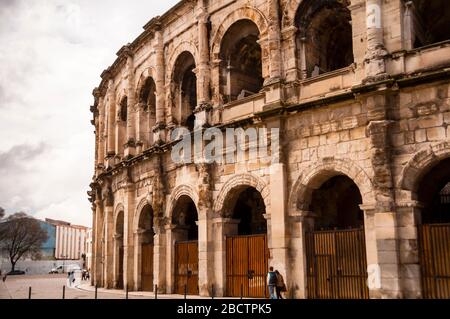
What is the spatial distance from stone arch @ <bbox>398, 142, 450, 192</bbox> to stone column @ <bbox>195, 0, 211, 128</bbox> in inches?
261

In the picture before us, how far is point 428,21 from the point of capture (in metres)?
14.0

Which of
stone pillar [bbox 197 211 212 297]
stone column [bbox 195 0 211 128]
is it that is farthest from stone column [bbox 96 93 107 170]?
stone pillar [bbox 197 211 212 297]

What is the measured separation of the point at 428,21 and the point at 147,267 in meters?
12.2

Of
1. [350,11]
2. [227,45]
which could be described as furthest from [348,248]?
[227,45]

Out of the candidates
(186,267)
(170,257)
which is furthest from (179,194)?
(186,267)

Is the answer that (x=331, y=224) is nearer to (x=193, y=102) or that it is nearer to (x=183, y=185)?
(x=183, y=185)

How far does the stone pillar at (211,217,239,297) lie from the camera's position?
14.9m

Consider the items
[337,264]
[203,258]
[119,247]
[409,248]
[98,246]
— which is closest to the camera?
[409,248]

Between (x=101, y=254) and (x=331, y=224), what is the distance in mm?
13645

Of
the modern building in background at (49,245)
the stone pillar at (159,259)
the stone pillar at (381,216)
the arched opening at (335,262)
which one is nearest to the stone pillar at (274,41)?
the stone pillar at (381,216)

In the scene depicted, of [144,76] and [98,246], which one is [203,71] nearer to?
[144,76]

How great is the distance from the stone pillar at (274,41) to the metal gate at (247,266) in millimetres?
4476

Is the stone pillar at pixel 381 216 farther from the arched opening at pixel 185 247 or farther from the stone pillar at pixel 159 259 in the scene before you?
the stone pillar at pixel 159 259

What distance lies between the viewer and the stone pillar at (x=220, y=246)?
14.9m
